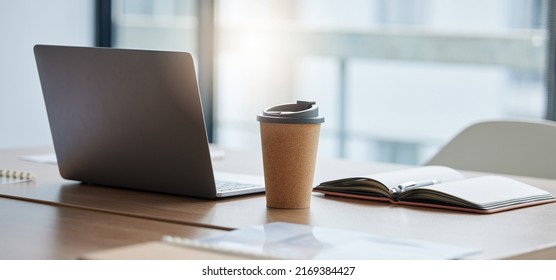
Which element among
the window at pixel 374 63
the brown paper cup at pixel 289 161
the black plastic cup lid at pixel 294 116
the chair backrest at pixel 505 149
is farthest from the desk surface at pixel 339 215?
the window at pixel 374 63

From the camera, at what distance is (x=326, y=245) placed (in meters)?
1.19

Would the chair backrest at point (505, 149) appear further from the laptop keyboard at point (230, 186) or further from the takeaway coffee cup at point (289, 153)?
the takeaway coffee cup at point (289, 153)

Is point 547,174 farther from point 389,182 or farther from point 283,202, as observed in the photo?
point 283,202

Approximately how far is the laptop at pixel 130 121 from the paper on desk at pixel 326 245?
0.33 metres

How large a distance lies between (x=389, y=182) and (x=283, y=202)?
238mm

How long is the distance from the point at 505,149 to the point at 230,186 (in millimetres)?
883

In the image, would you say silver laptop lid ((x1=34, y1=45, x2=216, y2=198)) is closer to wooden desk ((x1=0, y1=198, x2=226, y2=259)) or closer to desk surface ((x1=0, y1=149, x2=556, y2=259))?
desk surface ((x1=0, y1=149, x2=556, y2=259))

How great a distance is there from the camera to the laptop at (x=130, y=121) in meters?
1.54

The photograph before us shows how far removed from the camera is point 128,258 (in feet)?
3.67

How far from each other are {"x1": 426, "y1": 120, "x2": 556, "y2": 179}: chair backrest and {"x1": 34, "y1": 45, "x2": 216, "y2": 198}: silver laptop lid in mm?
874

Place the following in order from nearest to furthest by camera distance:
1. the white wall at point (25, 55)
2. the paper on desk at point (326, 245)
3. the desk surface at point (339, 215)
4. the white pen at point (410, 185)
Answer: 1. the paper on desk at point (326, 245)
2. the desk surface at point (339, 215)
3. the white pen at point (410, 185)
4. the white wall at point (25, 55)

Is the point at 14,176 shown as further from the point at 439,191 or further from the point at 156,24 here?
the point at 156,24

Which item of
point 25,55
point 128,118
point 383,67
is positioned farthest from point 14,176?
point 25,55
